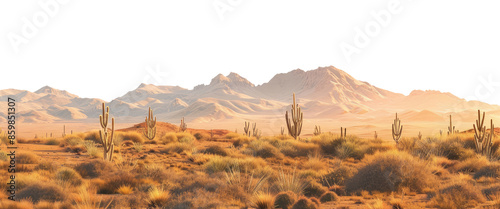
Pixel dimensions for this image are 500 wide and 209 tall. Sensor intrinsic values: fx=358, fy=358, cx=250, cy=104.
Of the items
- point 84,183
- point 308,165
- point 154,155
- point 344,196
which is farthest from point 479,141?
point 84,183

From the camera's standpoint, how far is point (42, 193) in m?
9.17

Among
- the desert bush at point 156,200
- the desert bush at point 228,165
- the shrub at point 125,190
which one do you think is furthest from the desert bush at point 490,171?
the shrub at point 125,190

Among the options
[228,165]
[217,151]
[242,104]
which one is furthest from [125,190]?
[242,104]

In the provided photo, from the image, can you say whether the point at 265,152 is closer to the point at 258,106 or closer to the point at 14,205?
the point at 14,205

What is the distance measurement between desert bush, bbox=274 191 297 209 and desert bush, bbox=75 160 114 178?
285 inches

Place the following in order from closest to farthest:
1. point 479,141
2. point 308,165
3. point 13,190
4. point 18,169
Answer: point 13,190, point 18,169, point 308,165, point 479,141

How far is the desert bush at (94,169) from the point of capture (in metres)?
13.2

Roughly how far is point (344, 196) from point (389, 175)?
1.58 meters

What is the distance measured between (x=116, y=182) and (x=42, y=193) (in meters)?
2.55

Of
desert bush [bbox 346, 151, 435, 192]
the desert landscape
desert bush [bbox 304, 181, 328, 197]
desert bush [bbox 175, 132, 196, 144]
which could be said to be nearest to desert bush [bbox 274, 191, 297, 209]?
the desert landscape

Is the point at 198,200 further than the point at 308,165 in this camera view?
No

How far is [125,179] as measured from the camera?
11.7 meters

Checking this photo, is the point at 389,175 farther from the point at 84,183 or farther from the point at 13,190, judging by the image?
the point at 13,190

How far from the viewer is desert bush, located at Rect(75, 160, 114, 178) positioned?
Answer: 1320 cm
